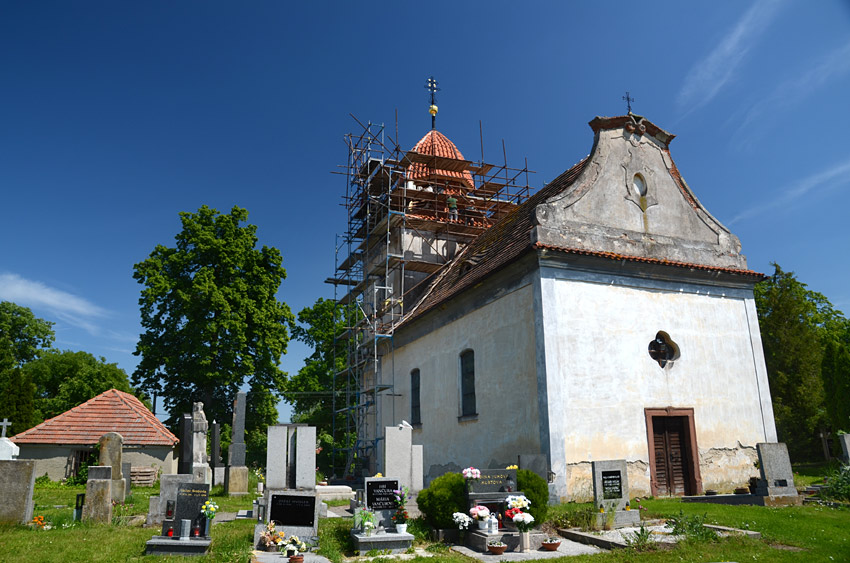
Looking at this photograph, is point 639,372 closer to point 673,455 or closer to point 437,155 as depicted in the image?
point 673,455

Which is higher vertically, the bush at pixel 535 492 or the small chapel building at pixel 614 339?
the small chapel building at pixel 614 339

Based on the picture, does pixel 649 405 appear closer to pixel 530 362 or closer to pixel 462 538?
pixel 530 362

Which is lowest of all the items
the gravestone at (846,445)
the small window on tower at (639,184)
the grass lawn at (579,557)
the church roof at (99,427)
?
the grass lawn at (579,557)

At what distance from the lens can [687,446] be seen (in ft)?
53.1

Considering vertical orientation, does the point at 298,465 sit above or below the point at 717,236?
below

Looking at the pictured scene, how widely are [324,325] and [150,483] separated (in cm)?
1752

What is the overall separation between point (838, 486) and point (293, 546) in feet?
41.3

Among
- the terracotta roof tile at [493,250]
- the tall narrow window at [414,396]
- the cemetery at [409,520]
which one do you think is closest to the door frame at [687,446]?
the cemetery at [409,520]

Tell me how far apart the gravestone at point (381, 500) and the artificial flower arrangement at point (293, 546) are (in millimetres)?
1418

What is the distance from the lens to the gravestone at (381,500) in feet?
35.4

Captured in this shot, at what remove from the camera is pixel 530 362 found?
1567cm

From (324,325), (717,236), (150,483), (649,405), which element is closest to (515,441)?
(649,405)

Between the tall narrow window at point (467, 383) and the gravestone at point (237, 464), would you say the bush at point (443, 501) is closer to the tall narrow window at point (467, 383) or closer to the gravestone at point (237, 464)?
the tall narrow window at point (467, 383)

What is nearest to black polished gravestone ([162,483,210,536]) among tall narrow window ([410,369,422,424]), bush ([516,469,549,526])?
bush ([516,469,549,526])
